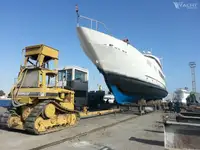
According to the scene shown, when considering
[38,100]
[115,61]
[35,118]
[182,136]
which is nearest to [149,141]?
[182,136]

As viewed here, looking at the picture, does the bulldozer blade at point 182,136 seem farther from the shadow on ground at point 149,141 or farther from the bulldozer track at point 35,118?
the bulldozer track at point 35,118

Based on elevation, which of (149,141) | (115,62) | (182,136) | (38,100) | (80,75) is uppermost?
(115,62)

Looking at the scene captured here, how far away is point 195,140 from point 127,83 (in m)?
13.2

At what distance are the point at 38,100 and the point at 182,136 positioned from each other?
5.78 meters

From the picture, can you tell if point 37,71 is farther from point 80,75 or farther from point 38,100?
point 80,75

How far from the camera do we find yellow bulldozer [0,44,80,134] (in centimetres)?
757

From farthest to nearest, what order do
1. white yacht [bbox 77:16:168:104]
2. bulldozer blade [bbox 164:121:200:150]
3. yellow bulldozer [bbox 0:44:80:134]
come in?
white yacht [bbox 77:16:168:104] < yellow bulldozer [bbox 0:44:80:134] < bulldozer blade [bbox 164:121:200:150]

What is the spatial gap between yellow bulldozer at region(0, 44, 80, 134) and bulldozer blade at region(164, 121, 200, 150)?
4.73 meters

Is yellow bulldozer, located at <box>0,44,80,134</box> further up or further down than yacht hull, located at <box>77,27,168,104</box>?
further down

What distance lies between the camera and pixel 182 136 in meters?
4.40

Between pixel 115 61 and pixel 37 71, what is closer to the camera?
pixel 37 71

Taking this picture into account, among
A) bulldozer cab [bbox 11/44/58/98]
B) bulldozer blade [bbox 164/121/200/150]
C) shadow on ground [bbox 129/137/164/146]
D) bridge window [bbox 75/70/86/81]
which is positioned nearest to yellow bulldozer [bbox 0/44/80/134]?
bulldozer cab [bbox 11/44/58/98]

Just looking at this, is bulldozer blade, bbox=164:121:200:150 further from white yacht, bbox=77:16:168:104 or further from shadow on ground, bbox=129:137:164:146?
white yacht, bbox=77:16:168:104

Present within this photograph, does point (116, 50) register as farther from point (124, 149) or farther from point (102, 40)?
point (124, 149)
